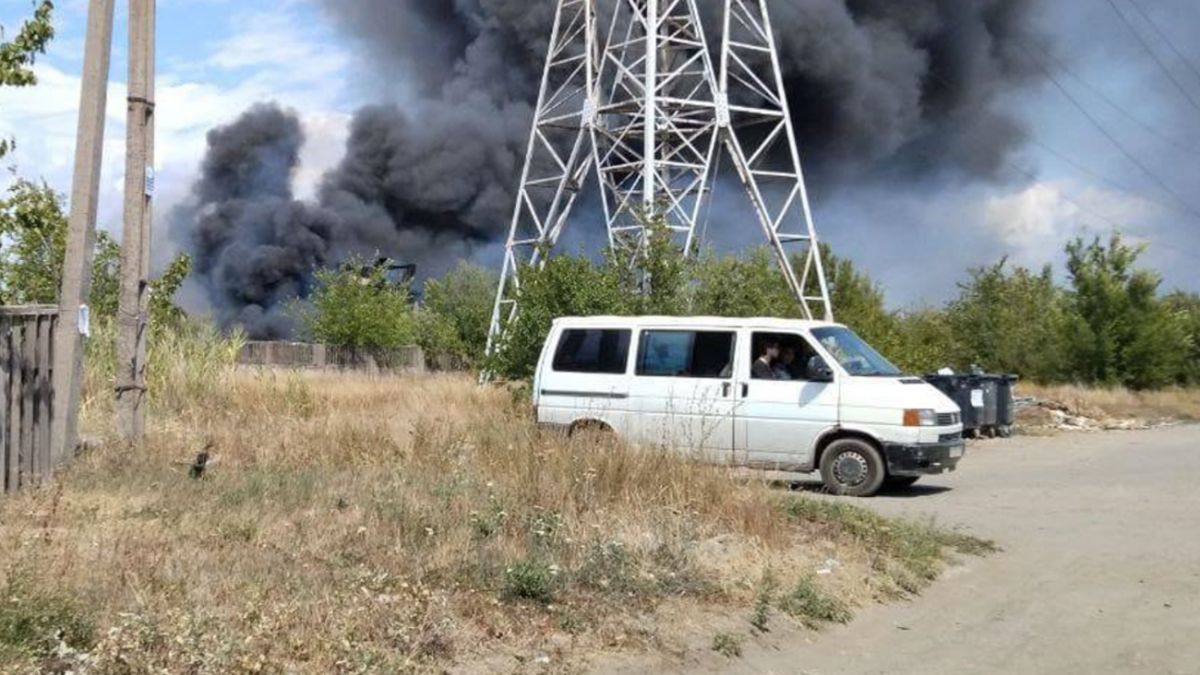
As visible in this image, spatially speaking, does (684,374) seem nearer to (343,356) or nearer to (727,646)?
(727,646)

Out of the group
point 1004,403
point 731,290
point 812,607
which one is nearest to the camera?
point 812,607

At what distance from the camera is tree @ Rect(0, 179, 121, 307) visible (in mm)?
10828

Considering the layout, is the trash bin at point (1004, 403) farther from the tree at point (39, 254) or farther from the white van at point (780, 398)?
the tree at point (39, 254)

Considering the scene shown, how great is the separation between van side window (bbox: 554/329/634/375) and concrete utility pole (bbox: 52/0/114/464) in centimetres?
624

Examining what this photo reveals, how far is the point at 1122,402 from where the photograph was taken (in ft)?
138

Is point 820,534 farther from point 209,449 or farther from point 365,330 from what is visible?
point 365,330

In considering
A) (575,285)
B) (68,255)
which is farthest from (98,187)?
(575,285)

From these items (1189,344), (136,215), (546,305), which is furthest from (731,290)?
(1189,344)

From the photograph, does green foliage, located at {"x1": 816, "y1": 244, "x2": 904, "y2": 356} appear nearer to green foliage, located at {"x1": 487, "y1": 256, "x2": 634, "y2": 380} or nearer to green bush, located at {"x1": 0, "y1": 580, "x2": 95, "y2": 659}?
green foliage, located at {"x1": 487, "y1": 256, "x2": 634, "y2": 380}

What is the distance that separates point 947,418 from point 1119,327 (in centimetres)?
3645

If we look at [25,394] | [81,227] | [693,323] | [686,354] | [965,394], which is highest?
[81,227]

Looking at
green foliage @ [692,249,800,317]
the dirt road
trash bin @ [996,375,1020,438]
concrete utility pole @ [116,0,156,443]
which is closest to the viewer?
the dirt road

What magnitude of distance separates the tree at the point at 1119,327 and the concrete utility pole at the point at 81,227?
140 feet

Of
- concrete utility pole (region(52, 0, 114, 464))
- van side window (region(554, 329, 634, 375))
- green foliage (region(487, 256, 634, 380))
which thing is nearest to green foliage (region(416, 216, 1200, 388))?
green foliage (region(487, 256, 634, 380))
